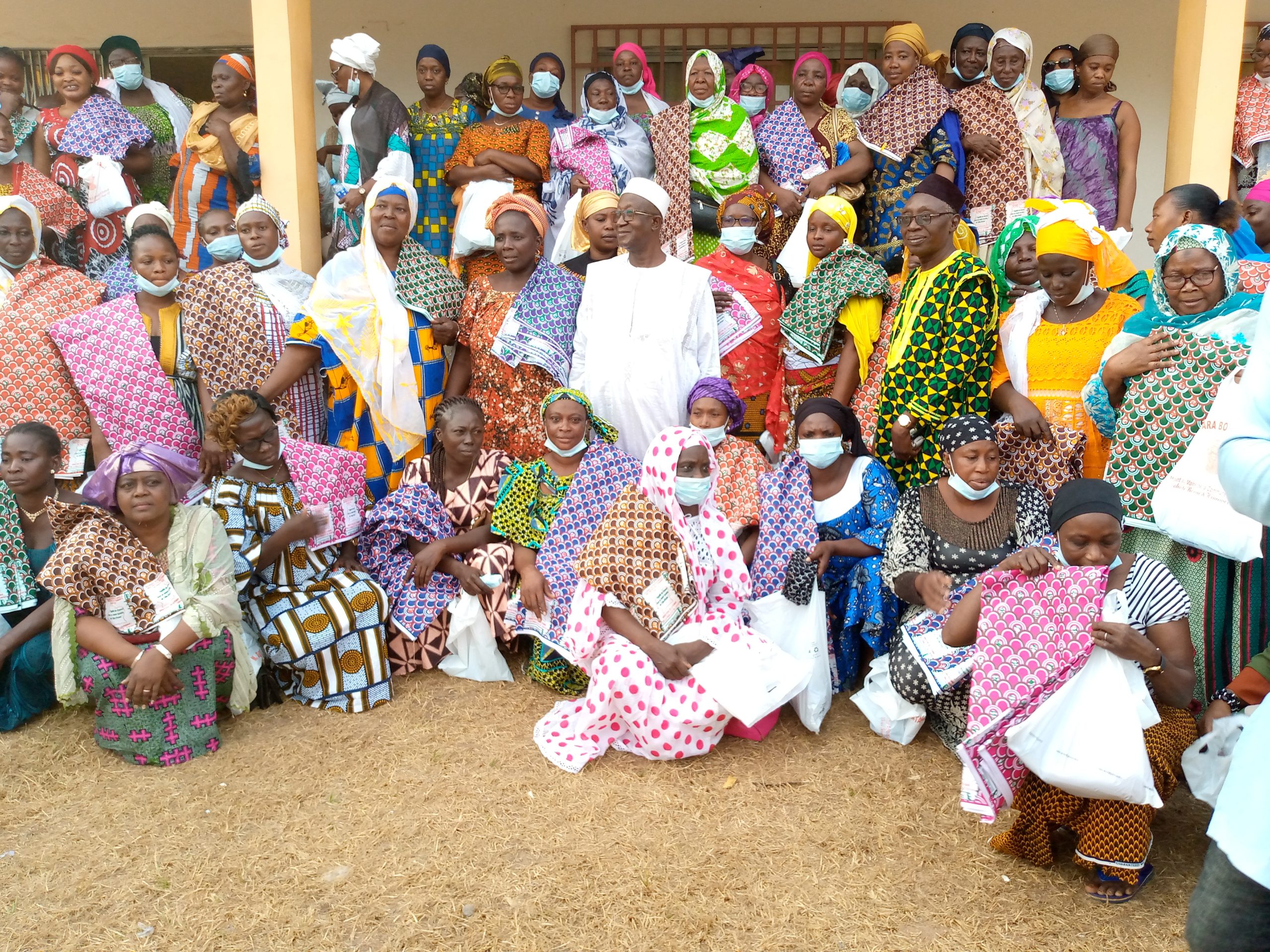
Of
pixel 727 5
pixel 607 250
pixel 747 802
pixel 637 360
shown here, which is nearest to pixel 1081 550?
pixel 747 802

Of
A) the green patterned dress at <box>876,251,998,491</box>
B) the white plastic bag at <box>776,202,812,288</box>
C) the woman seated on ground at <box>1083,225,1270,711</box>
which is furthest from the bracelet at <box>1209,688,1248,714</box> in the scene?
the white plastic bag at <box>776,202,812,288</box>

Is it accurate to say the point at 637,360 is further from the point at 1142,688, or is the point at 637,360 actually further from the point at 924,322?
the point at 1142,688

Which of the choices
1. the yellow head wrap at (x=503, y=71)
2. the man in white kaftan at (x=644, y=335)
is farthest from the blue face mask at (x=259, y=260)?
the yellow head wrap at (x=503, y=71)

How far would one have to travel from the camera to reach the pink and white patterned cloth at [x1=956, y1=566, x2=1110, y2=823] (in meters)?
3.08

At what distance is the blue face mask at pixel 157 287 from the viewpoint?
491 cm

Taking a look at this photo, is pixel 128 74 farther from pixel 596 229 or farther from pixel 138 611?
pixel 138 611

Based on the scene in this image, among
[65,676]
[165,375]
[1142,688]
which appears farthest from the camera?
[165,375]

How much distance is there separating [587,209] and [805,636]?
2717 mm

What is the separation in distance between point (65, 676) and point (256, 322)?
1876 millimetres

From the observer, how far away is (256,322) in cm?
499

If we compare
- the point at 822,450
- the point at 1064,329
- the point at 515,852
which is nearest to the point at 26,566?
the point at 515,852

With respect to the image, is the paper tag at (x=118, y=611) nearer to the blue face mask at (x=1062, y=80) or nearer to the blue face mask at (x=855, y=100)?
the blue face mask at (x=855, y=100)

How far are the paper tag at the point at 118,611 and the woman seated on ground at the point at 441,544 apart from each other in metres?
1.11

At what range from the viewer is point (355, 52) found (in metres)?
6.07
